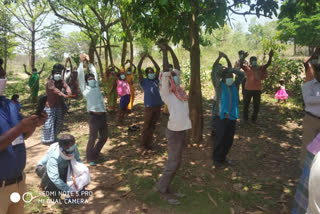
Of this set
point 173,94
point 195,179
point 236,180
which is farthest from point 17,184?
point 236,180

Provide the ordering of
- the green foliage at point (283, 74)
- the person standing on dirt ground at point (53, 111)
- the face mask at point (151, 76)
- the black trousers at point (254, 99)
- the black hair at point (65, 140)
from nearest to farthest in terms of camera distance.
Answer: the black hair at point (65, 140) → the person standing on dirt ground at point (53, 111) → the face mask at point (151, 76) → the black trousers at point (254, 99) → the green foliage at point (283, 74)

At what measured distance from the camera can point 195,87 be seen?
17.2ft

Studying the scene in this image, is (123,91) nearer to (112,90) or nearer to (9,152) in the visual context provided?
(112,90)

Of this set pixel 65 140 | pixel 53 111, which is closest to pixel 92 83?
pixel 53 111

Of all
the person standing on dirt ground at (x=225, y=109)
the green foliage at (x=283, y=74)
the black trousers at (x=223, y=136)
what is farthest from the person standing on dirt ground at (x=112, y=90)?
the green foliage at (x=283, y=74)

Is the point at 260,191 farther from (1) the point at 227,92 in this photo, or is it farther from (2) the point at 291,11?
(2) the point at 291,11

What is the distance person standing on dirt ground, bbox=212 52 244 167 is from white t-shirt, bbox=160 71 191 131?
103 cm

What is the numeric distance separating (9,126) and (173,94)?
7.18 feet

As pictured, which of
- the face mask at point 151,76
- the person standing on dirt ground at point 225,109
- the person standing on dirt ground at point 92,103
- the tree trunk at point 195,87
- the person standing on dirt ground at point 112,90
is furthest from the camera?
the person standing on dirt ground at point 112,90

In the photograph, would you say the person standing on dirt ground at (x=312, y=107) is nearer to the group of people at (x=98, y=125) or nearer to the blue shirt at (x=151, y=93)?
the group of people at (x=98, y=125)

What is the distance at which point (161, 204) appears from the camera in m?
3.47

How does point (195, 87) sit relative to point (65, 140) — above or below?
above

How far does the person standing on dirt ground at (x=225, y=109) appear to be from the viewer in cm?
422

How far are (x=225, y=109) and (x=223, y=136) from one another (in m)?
0.53
